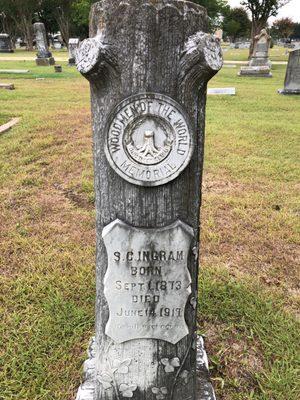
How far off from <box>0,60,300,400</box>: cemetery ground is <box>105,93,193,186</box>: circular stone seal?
1.26 m

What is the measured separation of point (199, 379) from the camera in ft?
6.21

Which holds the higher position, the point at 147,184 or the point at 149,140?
the point at 149,140

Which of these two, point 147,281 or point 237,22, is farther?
point 237,22

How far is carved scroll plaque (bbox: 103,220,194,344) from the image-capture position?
4.70 ft

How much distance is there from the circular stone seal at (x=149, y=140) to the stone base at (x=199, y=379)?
1099 mm

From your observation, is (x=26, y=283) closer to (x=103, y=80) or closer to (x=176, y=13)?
(x=103, y=80)

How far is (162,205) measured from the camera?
1.40m

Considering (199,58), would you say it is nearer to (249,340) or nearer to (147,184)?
(147,184)

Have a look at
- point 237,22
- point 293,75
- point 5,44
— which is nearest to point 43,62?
point 293,75

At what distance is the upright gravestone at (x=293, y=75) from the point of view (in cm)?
1057

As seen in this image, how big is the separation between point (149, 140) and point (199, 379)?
4.22ft

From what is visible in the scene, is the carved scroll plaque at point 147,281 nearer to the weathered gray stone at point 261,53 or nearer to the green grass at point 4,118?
the green grass at point 4,118

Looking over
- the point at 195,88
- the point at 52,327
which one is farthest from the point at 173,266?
the point at 52,327

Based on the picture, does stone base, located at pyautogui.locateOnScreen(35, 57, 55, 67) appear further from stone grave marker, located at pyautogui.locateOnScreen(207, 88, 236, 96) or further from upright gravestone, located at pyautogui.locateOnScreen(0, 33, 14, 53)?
upright gravestone, located at pyautogui.locateOnScreen(0, 33, 14, 53)
